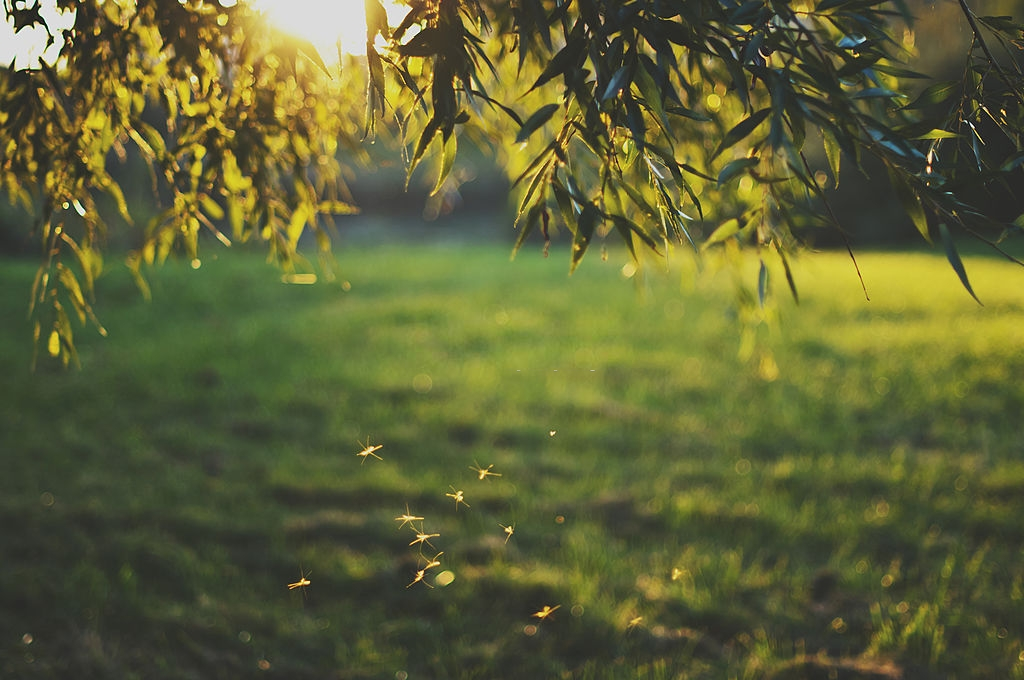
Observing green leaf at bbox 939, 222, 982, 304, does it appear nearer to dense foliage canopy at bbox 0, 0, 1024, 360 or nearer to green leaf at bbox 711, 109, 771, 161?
dense foliage canopy at bbox 0, 0, 1024, 360

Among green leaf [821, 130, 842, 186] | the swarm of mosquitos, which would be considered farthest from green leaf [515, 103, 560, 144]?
the swarm of mosquitos

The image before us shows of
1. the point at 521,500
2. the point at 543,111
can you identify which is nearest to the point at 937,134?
Answer: the point at 543,111

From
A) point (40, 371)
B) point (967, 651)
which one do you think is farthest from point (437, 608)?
point (40, 371)

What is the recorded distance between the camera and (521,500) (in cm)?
496

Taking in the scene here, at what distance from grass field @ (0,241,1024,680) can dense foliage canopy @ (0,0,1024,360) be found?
1591 millimetres

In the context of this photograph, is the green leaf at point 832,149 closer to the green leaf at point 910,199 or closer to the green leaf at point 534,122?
the green leaf at point 910,199

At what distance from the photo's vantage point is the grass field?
3.38m

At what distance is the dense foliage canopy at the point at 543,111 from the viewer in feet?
6.12

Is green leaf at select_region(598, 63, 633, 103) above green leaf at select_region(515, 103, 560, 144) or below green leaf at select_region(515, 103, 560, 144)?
above

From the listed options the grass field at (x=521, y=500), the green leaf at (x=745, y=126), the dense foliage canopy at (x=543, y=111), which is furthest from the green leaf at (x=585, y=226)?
the grass field at (x=521, y=500)

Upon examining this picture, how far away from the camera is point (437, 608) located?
12.3ft

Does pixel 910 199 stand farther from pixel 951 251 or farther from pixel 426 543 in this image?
pixel 426 543

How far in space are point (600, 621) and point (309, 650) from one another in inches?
53.0

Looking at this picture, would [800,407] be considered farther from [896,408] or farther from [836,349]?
[836,349]
